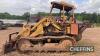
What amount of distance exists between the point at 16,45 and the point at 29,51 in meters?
0.81

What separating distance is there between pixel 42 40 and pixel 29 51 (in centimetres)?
86

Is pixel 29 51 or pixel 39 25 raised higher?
pixel 39 25

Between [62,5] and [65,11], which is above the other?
[62,5]

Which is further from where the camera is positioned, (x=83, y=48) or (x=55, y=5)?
(x=55, y=5)

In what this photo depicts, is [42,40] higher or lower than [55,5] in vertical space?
lower

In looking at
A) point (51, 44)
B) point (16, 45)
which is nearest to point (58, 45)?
point (51, 44)

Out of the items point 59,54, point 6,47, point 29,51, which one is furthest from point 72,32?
point 6,47

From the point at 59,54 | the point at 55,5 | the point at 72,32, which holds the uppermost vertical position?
the point at 55,5

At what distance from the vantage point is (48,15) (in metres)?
15.2

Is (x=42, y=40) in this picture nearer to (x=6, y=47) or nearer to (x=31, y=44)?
(x=31, y=44)

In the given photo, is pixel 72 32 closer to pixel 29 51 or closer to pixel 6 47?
pixel 29 51

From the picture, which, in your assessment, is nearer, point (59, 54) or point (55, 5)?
point (59, 54)

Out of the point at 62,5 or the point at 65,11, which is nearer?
the point at 62,5

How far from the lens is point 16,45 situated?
14.9 meters
